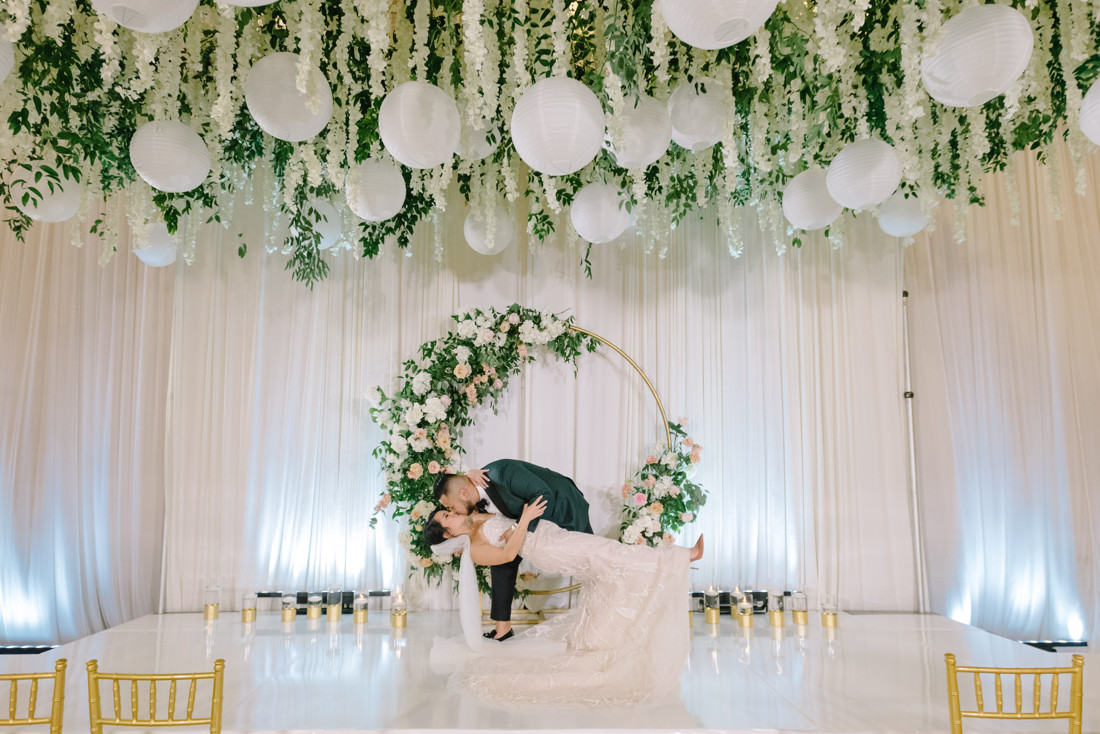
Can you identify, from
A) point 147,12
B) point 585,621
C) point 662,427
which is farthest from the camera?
point 662,427

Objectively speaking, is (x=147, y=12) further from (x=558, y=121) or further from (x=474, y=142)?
(x=474, y=142)

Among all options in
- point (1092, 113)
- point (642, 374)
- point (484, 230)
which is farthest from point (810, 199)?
point (642, 374)

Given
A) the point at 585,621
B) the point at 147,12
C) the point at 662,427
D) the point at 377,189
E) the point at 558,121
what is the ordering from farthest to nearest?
1. the point at 662,427
2. the point at 585,621
3. the point at 377,189
4. the point at 558,121
5. the point at 147,12

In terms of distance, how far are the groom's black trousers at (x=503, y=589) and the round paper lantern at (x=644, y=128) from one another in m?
2.34

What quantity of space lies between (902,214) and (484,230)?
7.14 feet

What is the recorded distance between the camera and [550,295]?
5.41 metres

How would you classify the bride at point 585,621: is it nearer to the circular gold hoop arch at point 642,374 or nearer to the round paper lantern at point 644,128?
the circular gold hoop arch at point 642,374

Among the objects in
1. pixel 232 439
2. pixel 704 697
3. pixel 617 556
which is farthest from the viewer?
pixel 232 439

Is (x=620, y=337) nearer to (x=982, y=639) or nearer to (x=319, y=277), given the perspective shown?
(x=319, y=277)

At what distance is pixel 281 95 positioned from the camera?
106 inches

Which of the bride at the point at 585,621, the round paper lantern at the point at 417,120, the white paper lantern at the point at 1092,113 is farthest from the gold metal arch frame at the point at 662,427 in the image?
the white paper lantern at the point at 1092,113

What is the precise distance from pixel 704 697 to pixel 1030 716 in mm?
1311

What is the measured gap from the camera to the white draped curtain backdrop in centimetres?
499

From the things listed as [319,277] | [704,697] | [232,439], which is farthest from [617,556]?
[232,439]
